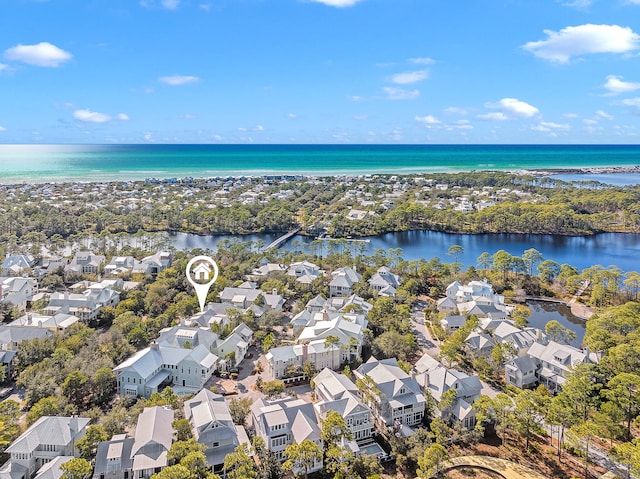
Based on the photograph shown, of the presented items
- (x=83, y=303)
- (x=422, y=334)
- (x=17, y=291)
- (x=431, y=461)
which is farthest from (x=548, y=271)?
(x=17, y=291)

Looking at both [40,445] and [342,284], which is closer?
[40,445]

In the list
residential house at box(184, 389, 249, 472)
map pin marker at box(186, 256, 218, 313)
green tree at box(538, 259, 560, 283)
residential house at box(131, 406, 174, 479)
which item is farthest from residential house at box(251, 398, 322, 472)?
green tree at box(538, 259, 560, 283)

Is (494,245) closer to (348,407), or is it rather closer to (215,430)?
(348,407)

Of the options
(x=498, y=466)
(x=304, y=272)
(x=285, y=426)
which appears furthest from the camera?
(x=304, y=272)

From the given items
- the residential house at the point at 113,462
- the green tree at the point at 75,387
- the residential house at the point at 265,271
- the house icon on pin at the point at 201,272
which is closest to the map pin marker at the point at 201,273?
the house icon on pin at the point at 201,272

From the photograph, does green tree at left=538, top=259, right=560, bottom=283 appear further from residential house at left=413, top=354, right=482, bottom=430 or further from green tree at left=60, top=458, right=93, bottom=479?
green tree at left=60, top=458, right=93, bottom=479

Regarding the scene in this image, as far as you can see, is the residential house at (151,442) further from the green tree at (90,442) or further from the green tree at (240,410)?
the green tree at (240,410)

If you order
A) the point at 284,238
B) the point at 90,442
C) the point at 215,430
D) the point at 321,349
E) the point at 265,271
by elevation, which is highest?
the point at 284,238
